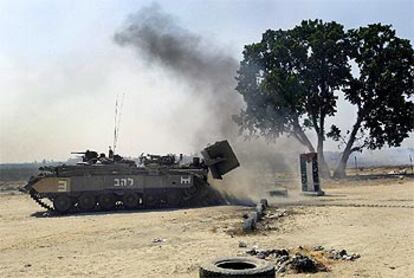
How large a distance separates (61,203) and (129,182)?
2810mm

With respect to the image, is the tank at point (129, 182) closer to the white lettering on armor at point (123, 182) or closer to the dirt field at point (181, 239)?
the white lettering on armor at point (123, 182)

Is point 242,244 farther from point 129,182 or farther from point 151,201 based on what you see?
point 151,201

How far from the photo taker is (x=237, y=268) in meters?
7.01

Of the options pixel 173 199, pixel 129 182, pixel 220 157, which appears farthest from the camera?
pixel 220 157

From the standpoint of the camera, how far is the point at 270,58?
3934cm

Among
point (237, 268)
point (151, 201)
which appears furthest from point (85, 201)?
point (237, 268)

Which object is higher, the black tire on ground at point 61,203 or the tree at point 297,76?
the tree at point 297,76

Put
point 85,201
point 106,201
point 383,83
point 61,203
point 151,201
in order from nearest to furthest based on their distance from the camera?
1. point 61,203
2. point 85,201
3. point 106,201
4. point 151,201
5. point 383,83

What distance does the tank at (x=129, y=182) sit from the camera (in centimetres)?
1981

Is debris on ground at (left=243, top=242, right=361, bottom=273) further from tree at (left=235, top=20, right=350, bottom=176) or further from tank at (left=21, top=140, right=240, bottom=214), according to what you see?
tree at (left=235, top=20, right=350, bottom=176)

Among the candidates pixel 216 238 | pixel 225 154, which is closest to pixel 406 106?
pixel 225 154

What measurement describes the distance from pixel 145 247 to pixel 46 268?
239 cm

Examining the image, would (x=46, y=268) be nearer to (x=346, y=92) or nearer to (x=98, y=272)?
(x=98, y=272)

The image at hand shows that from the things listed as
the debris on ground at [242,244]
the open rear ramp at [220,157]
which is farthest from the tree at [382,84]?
the debris on ground at [242,244]
